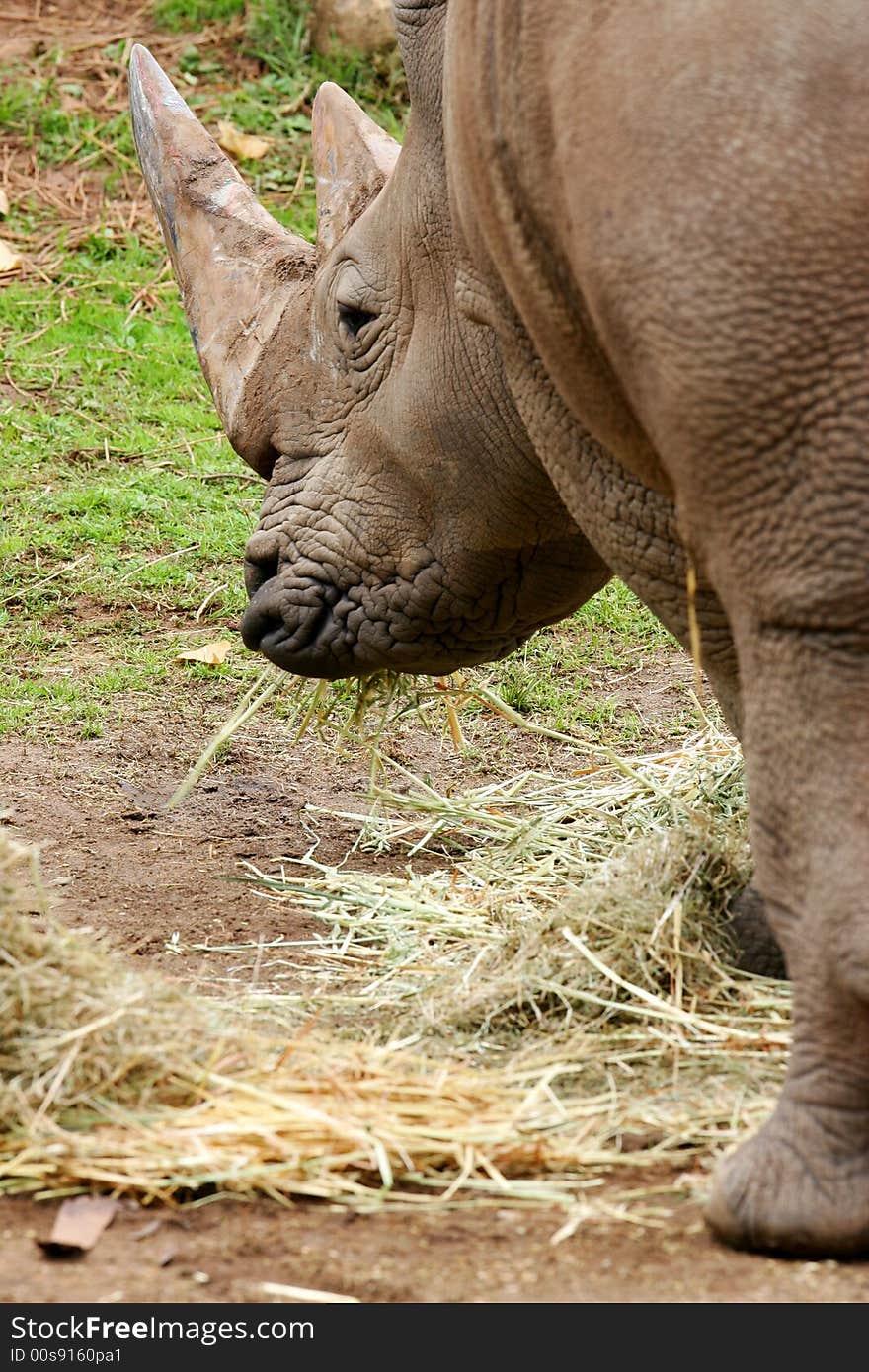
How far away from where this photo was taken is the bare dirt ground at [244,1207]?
288 centimetres

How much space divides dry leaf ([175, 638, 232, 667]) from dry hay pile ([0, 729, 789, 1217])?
5.88ft

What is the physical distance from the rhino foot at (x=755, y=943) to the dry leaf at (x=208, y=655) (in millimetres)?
2808

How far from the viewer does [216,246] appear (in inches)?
198

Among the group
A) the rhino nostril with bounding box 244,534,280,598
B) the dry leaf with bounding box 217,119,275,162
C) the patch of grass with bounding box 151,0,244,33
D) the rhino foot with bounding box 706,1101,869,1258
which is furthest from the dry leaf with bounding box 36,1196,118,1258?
the patch of grass with bounding box 151,0,244,33

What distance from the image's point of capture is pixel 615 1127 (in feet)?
11.2

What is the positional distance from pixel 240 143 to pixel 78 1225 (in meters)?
7.52

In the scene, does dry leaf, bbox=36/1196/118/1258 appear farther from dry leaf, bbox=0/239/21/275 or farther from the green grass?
dry leaf, bbox=0/239/21/275

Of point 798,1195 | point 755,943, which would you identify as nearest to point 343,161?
point 755,943

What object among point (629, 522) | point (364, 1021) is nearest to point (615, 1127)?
point (364, 1021)

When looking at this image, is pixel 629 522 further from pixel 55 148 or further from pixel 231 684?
pixel 55 148

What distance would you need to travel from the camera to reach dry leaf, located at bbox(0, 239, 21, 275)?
9281 mm

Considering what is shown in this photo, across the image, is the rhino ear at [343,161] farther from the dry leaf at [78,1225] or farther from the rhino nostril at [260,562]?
the dry leaf at [78,1225]

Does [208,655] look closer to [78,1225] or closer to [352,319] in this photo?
[352,319]
